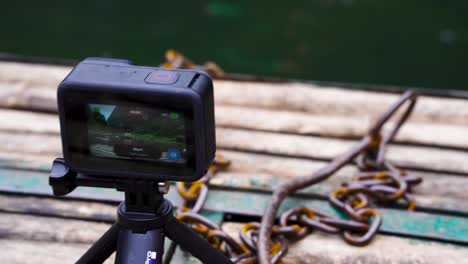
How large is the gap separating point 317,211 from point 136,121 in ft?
2.95

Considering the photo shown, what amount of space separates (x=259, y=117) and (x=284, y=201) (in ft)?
2.19

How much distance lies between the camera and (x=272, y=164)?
2.52 m

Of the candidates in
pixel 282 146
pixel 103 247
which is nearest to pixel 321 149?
pixel 282 146

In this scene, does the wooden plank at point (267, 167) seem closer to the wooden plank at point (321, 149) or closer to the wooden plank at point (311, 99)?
the wooden plank at point (321, 149)

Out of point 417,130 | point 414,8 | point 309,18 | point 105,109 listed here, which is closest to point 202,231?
point 105,109

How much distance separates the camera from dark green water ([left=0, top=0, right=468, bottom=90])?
321 inches

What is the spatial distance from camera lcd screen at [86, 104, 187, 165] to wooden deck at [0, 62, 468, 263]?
22.2 inches

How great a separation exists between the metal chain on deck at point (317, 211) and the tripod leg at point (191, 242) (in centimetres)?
29

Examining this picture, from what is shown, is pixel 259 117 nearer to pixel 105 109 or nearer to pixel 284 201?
pixel 284 201

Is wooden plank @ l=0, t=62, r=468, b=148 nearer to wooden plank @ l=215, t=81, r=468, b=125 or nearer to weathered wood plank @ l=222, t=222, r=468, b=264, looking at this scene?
wooden plank @ l=215, t=81, r=468, b=125

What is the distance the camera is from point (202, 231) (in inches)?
79.6

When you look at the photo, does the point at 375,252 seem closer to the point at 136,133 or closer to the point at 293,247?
the point at 293,247

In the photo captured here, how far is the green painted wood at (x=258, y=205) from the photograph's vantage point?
6.89ft

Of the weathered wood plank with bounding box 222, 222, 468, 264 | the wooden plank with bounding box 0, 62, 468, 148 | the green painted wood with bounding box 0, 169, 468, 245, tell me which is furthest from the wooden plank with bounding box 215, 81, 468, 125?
the weathered wood plank with bounding box 222, 222, 468, 264
